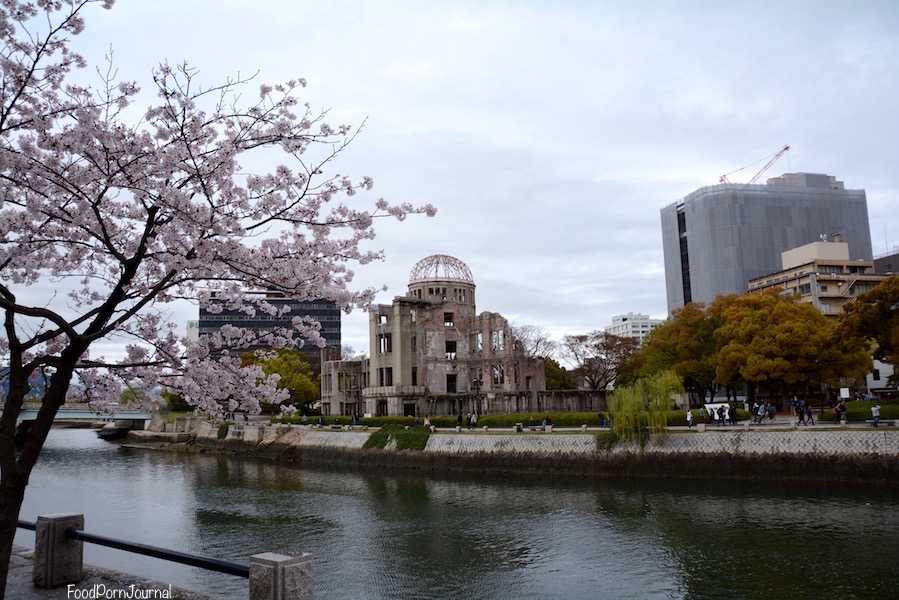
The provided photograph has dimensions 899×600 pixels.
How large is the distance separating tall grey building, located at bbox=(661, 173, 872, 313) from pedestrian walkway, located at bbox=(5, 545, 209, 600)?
94.1 meters

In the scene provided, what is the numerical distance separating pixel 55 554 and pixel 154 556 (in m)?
3.06

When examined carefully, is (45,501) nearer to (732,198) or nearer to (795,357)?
(795,357)

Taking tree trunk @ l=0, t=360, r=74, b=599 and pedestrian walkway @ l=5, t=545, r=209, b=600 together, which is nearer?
tree trunk @ l=0, t=360, r=74, b=599

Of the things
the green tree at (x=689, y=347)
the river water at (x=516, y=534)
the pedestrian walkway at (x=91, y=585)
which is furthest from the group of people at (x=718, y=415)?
the pedestrian walkway at (x=91, y=585)

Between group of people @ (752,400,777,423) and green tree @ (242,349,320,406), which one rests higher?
green tree @ (242,349,320,406)

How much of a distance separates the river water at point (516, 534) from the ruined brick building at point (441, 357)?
26507mm

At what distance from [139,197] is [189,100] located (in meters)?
1.72

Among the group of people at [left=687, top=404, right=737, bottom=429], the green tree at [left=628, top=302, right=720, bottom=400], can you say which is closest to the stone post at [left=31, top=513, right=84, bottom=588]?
the group of people at [left=687, top=404, right=737, bottom=429]

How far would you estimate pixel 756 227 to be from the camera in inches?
3735

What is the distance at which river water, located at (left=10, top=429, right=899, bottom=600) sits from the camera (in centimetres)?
1820

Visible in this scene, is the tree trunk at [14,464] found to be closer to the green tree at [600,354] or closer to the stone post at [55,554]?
the stone post at [55,554]

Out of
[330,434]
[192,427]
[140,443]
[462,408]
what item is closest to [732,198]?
[462,408]

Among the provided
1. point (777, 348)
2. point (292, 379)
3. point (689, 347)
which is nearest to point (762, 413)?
point (777, 348)

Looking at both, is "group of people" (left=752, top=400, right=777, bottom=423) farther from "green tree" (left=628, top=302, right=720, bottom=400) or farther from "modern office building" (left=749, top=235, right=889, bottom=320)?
"modern office building" (left=749, top=235, right=889, bottom=320)
